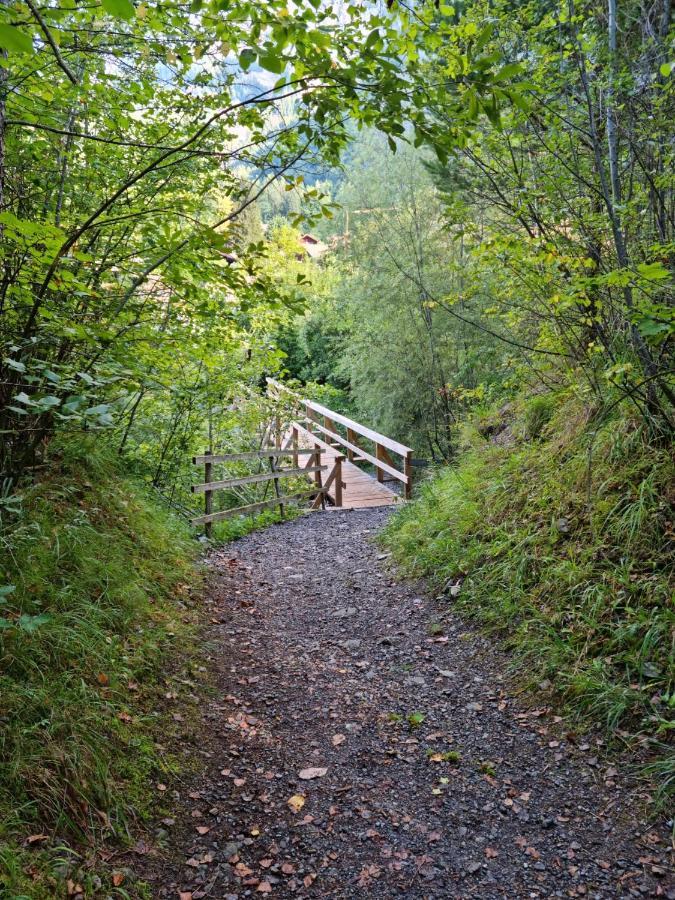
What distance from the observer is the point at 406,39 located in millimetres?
2145

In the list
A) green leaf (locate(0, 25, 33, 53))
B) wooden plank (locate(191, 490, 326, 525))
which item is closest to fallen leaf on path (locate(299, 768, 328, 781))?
green leaf (locate(0, 25, 33, 53))

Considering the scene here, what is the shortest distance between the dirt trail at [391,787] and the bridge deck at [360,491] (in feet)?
18.8

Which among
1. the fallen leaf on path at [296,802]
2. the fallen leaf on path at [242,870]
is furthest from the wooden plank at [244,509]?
the fallen leaf on path at [242,870]

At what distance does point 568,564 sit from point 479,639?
793 mm

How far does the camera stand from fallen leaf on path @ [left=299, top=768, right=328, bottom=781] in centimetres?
267

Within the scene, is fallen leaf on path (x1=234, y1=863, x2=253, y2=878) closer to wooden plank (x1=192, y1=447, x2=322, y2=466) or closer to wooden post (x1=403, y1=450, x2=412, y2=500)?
wooden plank (x1=192, y1=447, x2=322, y2=466)

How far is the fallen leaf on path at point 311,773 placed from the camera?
2668mm

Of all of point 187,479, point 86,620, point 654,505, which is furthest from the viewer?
point 187,479

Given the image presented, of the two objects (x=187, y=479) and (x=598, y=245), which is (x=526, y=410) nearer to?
(x=598, y=245)

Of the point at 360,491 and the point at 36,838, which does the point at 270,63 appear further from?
the point at 360,491

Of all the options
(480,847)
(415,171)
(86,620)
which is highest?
(415,171)

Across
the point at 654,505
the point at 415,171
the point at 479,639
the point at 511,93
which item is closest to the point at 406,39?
the point at 511,93

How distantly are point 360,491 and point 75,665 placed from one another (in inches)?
338

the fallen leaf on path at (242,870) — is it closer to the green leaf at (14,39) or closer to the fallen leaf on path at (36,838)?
the fallen leaf on path at (36,838)
